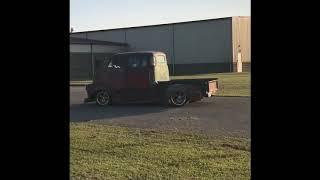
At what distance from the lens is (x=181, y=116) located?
12.4 meters

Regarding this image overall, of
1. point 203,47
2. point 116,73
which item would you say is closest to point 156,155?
point 116,73

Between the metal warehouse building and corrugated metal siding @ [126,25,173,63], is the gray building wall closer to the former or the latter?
the metal warehouse building

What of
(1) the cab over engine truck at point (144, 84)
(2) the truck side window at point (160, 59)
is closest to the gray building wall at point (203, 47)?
(2) the truck side window at point (160, 59)

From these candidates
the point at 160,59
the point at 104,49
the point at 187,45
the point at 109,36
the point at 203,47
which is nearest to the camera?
the point at 160,59

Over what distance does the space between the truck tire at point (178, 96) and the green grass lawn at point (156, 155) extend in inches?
225

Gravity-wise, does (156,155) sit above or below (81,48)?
below

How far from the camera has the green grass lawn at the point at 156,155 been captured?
218 inches

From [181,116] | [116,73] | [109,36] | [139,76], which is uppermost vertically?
[109,36]

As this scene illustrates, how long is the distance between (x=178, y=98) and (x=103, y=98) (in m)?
2.60

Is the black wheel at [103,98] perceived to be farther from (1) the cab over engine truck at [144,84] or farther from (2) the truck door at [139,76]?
(2) the truck door at [139,76]

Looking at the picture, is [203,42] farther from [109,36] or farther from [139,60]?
[139,60]

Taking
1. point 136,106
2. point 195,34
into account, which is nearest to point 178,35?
point 195,34

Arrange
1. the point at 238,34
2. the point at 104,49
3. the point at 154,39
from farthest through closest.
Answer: the point at 104,49
the point at 154,39
the point at 238,34
